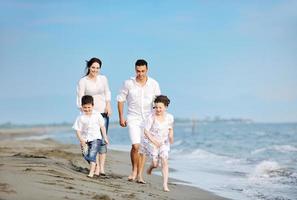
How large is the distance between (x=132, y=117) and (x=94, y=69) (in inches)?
38.1

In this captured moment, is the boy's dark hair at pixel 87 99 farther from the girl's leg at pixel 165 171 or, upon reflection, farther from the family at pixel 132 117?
the girl's leg at pixel 165 171

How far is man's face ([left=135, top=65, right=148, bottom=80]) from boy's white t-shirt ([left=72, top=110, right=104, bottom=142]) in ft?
2.81

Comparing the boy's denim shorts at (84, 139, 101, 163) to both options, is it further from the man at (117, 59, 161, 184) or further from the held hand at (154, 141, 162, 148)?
the held hand at (154, 141, 162, 148)

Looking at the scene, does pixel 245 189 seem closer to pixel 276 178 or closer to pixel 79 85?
pixel 276 178

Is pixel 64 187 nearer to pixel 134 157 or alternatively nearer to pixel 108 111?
pixel 134 157

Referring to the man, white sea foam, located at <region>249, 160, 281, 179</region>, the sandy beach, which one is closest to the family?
the man

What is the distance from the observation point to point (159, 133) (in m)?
8.03

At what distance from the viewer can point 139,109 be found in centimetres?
842

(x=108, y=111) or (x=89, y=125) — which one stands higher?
(x=108, y=111)

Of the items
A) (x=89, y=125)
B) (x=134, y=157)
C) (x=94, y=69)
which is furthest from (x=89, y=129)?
(x=94, y=69)

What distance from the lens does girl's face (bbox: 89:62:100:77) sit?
8.50 metres

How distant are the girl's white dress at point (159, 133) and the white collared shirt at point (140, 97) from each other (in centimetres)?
34

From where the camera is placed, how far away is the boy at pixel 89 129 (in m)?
8.27

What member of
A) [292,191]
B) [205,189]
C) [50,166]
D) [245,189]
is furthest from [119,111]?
[292,191]
